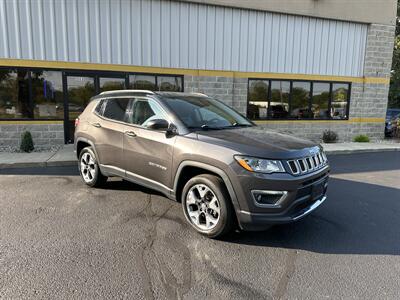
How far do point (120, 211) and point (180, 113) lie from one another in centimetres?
173

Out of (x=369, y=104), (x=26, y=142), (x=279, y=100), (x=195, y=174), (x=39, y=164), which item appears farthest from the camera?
(x=369, y=104)

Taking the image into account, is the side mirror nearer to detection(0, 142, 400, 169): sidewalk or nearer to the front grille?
the front grille

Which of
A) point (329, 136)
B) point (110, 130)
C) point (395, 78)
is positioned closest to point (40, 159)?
point (110, 130)

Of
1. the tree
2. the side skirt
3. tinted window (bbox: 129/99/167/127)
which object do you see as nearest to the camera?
the side skirt

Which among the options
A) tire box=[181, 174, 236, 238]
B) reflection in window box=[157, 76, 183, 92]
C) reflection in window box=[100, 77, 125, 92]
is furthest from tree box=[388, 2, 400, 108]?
tire box=[181, 174, 236, 238]

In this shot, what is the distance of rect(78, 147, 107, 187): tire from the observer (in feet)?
17.4

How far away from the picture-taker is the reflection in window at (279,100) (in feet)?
38.1

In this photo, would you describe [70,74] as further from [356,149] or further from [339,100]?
[339,100]

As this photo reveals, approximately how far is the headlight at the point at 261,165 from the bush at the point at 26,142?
7.96 m

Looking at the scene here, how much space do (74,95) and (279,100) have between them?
7.62 metres

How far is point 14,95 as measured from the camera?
30.6 feet

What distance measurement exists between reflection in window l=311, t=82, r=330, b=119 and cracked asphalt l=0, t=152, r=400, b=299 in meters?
7.70

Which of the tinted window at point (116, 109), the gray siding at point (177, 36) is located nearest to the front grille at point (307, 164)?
the tinted window at point (116, 109)

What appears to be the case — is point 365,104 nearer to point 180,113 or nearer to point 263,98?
point 263,98
